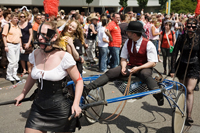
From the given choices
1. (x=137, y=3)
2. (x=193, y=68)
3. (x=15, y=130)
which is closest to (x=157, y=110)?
(x=193, y=68)

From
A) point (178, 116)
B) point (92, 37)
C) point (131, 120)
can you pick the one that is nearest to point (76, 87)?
point (178, 116)

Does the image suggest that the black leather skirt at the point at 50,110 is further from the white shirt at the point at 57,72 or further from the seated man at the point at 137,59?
the seated man at the point at 137,59

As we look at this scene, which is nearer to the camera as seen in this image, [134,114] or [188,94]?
[188,94]

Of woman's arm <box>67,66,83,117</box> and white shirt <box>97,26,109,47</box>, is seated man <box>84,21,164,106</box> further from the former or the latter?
white shirt <box>97,26,109,47</box>

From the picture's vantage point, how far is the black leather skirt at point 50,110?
281cm

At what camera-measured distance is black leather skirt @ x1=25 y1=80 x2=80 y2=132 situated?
9.22 feet

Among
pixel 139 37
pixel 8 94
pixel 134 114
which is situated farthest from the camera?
pixel 8 94

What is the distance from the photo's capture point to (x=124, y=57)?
452cm

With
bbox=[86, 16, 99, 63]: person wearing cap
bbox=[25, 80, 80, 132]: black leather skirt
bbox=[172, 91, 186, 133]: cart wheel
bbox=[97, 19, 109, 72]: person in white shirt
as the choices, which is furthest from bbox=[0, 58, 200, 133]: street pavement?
bbox=[86, 16, 99, 63]: person wearing cap

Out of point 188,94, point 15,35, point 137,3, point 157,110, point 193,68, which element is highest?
point 137,3

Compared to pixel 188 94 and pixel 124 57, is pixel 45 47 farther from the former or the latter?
pixel 188 94

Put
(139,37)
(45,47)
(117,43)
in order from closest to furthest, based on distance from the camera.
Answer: (45,47)
(139,37)
(117,43)

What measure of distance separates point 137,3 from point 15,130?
53.0 metres

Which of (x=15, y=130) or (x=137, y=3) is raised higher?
(x=137, y=3)
